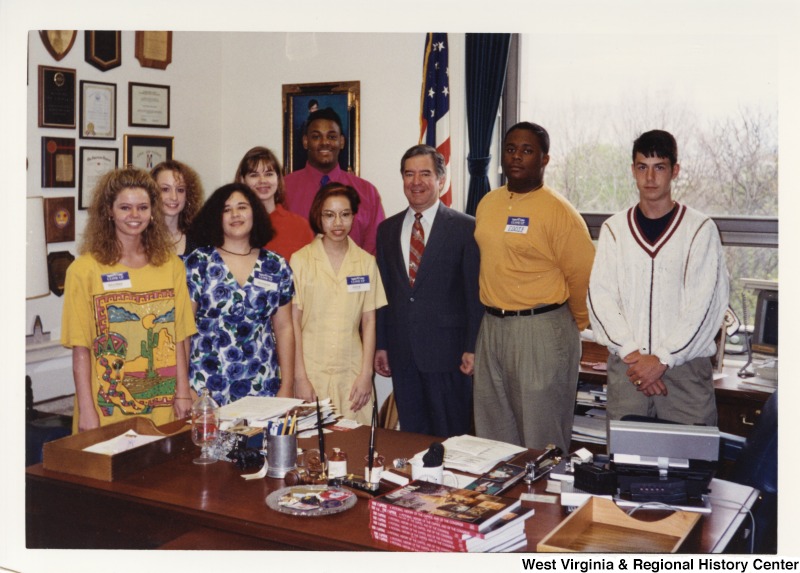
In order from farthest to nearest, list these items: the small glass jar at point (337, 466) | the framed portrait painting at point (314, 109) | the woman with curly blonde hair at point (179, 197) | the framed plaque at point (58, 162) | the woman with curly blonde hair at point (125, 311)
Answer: the framed portrait painting at point (314, 109)
the framed plaque at point (58, 162)
the woman with curly blonde hair at point (179, 197)
the woman with curly blonde hair at point (125, 311)
the small glass jar at point (337, 466)

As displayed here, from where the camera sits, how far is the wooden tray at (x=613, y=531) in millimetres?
2104

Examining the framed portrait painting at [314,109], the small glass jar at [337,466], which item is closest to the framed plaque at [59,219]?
the framed portrait painting at [314,109]

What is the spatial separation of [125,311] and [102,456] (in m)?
0.78

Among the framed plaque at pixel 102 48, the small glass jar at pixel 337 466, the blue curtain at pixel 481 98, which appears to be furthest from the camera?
the blue curtain at pixel 481 98

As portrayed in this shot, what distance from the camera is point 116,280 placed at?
3096 mm

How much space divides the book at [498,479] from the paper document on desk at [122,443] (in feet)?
3.33

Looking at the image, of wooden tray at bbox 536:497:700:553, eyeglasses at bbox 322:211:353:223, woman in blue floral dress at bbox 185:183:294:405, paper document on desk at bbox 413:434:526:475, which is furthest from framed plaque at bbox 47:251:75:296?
wooden tray at bbox 536:497:700:553

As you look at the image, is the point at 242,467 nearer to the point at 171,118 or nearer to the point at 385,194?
the point at 385,194

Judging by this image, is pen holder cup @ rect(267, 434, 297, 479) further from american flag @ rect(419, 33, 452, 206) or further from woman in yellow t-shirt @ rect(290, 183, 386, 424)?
american flag @ rect(419, 33, 452, 206)

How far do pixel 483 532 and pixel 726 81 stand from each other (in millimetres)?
A: 3021

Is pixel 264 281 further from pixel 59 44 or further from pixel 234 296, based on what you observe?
pixel 59 44

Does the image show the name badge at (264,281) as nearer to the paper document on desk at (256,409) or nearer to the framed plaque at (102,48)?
the paper document on desk at (256,409)

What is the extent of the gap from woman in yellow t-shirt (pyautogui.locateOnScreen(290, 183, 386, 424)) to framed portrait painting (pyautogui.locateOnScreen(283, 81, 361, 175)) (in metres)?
1.27

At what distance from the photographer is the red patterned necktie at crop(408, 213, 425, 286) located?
12.5 ft
